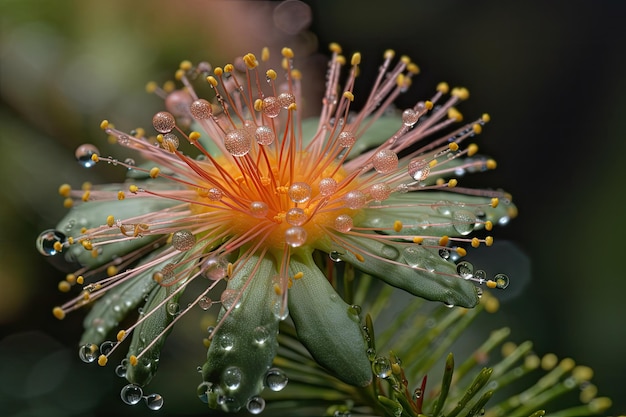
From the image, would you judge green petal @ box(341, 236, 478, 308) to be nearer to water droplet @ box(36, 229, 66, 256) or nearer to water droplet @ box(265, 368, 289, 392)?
water droplet @ box(265, 368, 289, 392)

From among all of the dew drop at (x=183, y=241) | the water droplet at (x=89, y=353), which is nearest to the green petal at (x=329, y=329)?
the dew drop at (x=183, y=241)

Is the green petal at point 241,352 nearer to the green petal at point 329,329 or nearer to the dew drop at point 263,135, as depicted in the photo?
the green petal at point 329,329

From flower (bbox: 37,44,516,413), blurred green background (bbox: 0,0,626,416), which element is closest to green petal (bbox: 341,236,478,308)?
flower (bbox: 37,44,516,413)

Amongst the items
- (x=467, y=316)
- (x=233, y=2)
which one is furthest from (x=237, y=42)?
(x=467, y=316)

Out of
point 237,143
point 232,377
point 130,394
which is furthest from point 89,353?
point 237,143

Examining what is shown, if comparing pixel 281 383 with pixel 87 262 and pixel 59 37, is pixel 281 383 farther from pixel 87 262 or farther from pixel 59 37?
pixel 59 37

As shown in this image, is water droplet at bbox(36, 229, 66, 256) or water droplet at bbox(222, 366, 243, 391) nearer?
water droplet at bbox(222, 366, 243, 391)
